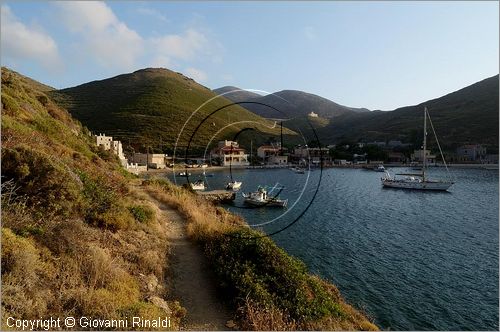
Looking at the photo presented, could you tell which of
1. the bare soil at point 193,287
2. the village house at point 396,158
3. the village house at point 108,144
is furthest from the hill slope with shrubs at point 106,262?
the village house at point 396,158

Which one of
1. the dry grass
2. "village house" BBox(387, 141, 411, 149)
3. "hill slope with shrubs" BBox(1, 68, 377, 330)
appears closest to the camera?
"hill slope with shrubs" BBox(1, 68, 377, 330)

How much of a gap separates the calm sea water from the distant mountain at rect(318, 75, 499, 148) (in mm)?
109977

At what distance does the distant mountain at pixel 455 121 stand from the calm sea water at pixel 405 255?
10998 cm

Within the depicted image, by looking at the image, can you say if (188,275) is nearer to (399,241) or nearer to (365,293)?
(365,293)

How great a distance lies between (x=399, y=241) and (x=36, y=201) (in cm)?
2535

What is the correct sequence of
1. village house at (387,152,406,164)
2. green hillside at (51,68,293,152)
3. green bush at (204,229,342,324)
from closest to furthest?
green bush at (204,229,342,324) < green hillside at (51,68,293,152) < village house at (387,152,406,164)

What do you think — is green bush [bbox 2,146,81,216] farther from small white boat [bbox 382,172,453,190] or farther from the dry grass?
small white boat [bbox 382,172,453,190]

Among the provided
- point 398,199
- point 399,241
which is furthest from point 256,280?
point 398,199

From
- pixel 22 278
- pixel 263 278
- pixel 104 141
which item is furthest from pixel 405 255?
pixel 104 141

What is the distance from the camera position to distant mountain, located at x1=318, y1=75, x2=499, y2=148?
5477 inches

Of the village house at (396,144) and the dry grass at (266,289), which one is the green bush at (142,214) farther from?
the village house at (396,144)

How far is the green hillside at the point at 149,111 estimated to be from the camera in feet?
393

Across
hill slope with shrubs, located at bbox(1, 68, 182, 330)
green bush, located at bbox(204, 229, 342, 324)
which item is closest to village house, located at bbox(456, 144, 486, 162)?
green bush, located at bbox(204, 229, 342, 324)

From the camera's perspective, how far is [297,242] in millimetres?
25656
